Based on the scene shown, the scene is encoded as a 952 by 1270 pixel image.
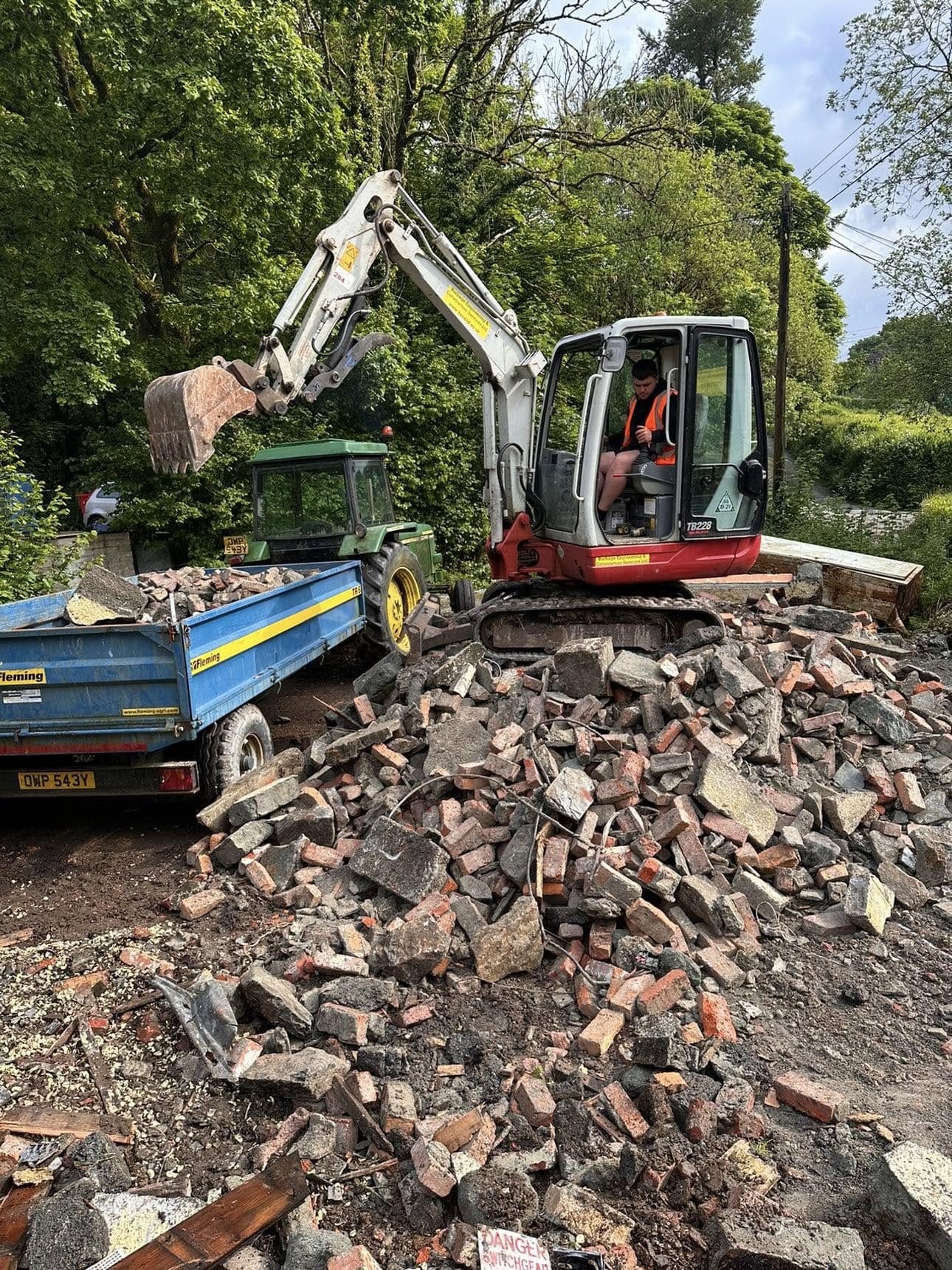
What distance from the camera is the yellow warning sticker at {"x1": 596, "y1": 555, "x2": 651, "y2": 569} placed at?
247 inches

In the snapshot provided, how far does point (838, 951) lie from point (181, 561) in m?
11.2

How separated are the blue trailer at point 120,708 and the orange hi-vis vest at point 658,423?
3.16 meters

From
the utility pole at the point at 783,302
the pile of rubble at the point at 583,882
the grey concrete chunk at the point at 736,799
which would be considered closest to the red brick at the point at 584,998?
the pile of rubble at the point at 583,882

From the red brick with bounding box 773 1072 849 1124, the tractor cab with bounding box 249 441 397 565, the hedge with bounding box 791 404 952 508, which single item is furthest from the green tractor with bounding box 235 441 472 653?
the hedge with bounding box 791 404 952 508

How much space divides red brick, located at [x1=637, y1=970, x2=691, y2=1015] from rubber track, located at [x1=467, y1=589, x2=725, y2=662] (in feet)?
10.1

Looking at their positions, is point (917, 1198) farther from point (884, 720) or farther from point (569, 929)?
point (884, 720)

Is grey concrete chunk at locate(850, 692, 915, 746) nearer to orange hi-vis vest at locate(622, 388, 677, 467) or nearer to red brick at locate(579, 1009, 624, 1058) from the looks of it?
orange hi-vis vest at locate(622, 388, 677, 467)

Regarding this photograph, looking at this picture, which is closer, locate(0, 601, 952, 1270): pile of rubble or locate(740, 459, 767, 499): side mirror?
locate(0, 601, 952, 1270): pile of rubble

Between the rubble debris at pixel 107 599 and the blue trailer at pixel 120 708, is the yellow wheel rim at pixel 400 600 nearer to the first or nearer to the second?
the rubble debris at pixel 107 599

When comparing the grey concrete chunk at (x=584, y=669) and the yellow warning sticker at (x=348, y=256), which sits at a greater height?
the yellow warning sticker at (x=348, y=256)

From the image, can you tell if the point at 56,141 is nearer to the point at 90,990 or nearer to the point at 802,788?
the point at 90,990

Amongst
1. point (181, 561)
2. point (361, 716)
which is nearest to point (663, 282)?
point (181, 561)

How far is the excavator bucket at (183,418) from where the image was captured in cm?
473

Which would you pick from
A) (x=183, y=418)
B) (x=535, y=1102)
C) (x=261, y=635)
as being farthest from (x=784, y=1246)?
(x=261, y=635)
